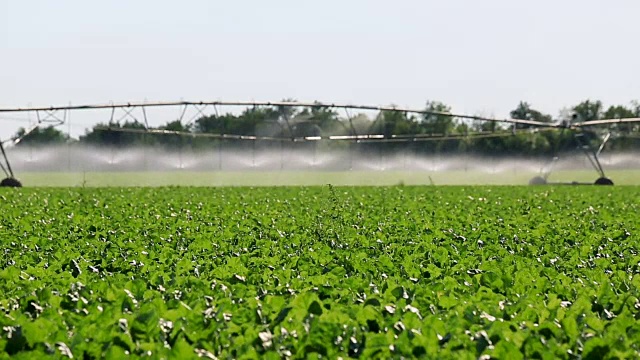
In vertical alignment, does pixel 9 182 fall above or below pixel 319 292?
above

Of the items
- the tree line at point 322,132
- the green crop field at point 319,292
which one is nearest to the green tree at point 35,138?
the tree line at point 322,132

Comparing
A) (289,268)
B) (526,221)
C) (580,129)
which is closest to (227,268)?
(289,268)

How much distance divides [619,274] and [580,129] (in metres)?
43.6

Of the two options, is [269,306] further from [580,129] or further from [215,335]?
[580,129]

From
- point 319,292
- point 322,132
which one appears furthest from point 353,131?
point 319,292

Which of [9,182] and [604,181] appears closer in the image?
[9,182]

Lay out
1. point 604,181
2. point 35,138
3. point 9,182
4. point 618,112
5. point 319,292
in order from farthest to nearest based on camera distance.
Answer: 1. point 618,112
2. point 604,181
3. point 35,138
4. point 9,182
5. point 319,292

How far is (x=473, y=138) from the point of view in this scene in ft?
173

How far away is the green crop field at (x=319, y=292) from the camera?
4723 mm

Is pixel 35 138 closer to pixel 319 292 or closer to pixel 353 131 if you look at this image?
pixel 353 131

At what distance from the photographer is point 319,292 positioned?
654cm

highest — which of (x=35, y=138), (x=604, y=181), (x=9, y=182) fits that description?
(x=35, y=138)

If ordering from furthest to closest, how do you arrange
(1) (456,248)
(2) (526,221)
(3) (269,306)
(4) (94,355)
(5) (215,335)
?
1. (2) (526,221)
2. (1) (456,248)
3. (3) (269,306)
4. (5) (215,335)
5. (4) (94,355)

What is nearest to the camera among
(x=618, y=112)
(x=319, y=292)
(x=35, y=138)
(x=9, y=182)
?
(x=319, y=292)
